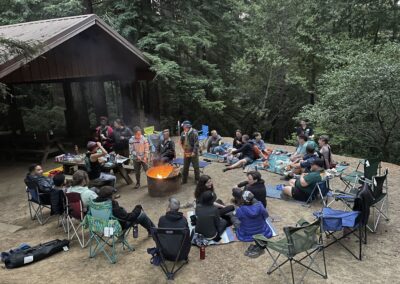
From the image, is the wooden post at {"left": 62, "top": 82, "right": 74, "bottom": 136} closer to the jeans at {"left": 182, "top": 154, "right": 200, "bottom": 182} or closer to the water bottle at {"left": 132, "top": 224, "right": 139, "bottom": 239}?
the jeans at {"left": 182, "top": 154, "right": 200, "bottom": 182}

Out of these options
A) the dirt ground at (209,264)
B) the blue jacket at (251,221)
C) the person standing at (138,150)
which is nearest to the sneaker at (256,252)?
the dirt ground at (209,264)

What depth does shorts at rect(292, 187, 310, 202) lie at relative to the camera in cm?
712

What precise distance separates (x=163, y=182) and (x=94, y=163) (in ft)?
5.35

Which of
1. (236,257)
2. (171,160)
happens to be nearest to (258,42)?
(171,160)

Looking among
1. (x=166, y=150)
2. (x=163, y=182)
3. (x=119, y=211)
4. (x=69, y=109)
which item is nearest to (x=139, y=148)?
(x=166, y=150)

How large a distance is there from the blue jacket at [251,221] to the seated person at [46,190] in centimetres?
331

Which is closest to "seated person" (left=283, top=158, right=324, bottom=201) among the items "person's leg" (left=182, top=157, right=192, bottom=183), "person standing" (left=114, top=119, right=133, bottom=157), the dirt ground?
the dirt ground

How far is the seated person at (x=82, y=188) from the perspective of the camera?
6.00 m

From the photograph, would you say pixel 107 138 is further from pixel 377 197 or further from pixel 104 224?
pixel 377 197

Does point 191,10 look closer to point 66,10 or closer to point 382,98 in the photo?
point 66,10

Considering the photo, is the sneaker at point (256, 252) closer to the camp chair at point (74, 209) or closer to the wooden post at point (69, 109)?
the camp chair at point (74, 209)

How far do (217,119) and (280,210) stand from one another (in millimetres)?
12653

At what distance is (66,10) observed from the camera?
15.1 meters

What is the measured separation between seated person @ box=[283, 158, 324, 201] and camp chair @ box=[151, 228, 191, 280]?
3.18m
